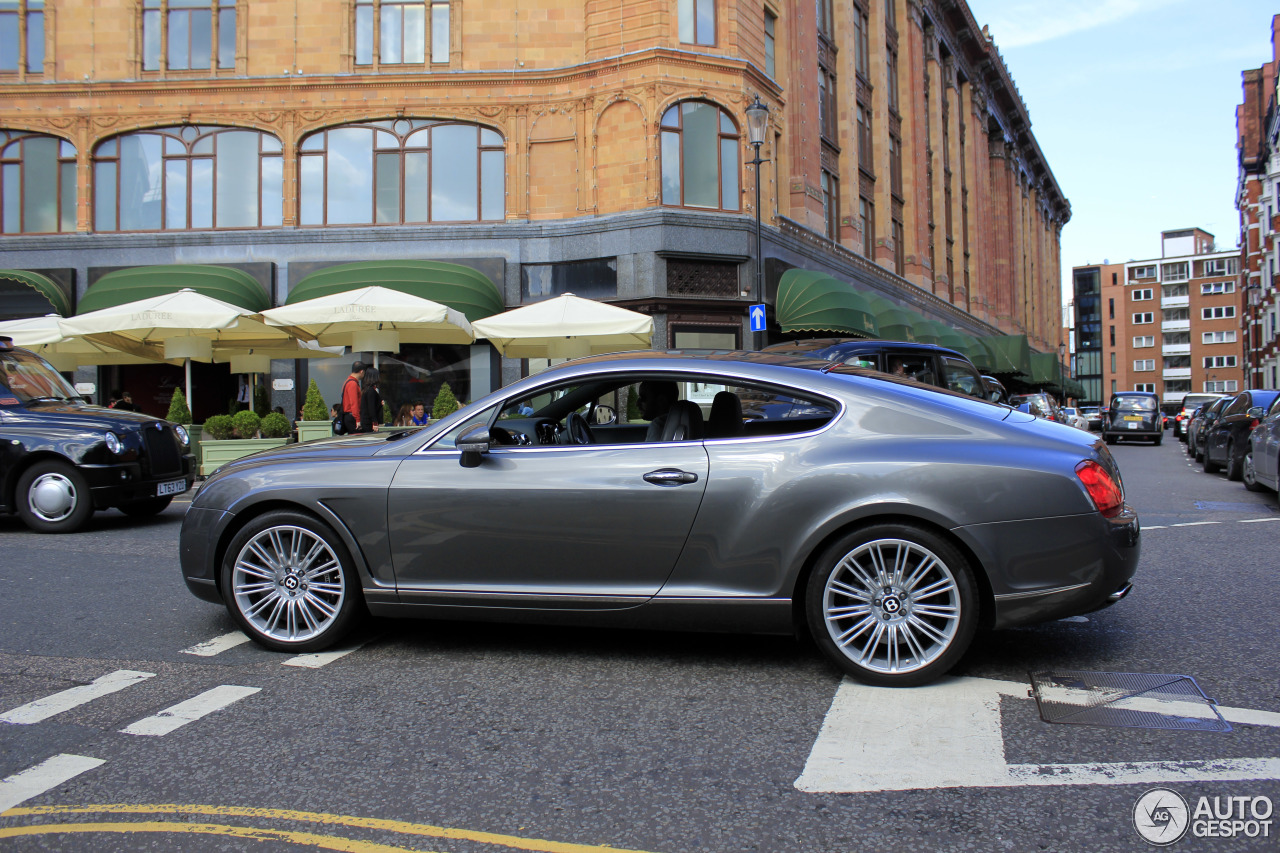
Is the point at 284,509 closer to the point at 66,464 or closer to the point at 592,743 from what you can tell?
the point at 592,743

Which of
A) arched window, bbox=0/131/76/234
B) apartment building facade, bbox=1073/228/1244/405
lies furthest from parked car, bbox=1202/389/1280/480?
apartment building facade, bbox=1073/228/1244/405

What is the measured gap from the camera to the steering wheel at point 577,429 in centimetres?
489

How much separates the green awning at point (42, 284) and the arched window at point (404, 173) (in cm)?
657

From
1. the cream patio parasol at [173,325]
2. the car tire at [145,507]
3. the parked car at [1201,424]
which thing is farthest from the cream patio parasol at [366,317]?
A: the parked car at [1201,424]

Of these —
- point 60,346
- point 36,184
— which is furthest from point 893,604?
Answer: point 36,184

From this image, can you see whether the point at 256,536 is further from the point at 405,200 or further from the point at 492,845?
the point at 405,200

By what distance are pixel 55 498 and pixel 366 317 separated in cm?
586

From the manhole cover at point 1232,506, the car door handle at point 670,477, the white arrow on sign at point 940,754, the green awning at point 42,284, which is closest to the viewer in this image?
the white arrow on sign at point 940,754

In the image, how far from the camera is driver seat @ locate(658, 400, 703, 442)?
170 inches

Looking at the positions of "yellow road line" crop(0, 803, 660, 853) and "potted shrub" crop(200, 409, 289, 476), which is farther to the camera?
"potted shrub" crop(200, 409, 289, 476)

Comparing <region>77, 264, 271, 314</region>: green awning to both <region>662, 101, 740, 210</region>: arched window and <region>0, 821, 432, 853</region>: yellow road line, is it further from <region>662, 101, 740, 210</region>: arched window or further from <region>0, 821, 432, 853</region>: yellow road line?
<region>0, 821, 432, 853</region>: yellow road line

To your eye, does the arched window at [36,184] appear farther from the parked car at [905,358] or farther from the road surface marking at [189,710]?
the road surface marking at [189,710]

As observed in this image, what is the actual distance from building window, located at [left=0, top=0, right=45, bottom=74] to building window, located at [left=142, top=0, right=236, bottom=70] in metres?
2.71

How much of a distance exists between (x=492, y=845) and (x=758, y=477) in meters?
1.91
